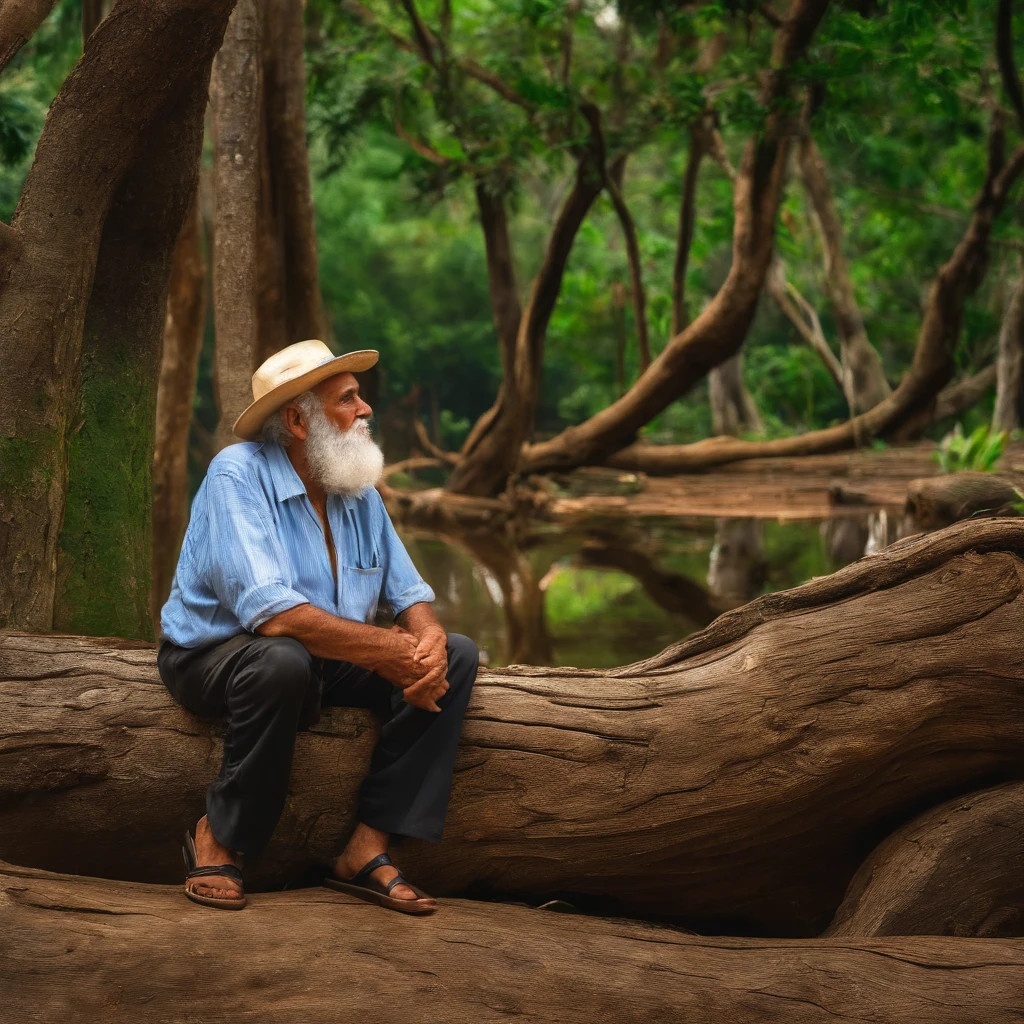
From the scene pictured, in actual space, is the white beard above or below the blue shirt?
above

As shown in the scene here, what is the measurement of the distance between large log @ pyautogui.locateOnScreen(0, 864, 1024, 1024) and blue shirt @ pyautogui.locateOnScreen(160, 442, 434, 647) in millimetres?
669

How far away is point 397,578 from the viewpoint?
3.24 m

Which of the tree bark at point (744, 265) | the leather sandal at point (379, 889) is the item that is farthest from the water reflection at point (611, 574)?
the leather sandal at point (379, 889)

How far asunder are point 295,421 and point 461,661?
30.0 inches

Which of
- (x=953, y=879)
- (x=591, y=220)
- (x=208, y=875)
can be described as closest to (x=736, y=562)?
(x=953, y=879)

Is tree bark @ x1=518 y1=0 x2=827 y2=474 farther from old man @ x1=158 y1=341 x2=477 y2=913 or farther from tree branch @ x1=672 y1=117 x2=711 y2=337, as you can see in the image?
old man @ x1=158 y1=341 x2=477 y2=913

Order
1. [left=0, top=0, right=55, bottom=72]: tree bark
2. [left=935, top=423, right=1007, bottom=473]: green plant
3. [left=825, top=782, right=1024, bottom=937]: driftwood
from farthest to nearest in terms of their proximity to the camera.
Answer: [left=935, top=423, right=1007, bottom=473]: green plant, [left=0, top=0, right=55, bottom=72]: tree bark, [left=825, top=782, right=1024, bottom=937]: driftwood

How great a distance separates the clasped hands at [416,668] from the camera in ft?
9.45

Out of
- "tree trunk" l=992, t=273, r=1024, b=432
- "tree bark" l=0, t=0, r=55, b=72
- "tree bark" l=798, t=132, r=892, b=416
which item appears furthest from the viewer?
"tree trunk" l=992, t=273, r=1024, b=432

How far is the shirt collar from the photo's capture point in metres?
3.00

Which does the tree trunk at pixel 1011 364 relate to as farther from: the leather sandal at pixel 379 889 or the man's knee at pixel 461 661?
the leather sandal at pixel 379 889

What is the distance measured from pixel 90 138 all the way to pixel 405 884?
230 cm

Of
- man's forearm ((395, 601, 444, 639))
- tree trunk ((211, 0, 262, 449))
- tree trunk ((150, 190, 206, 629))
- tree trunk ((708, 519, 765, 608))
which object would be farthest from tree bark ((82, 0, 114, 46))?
tree trunk ((708, 519, 765, 608))

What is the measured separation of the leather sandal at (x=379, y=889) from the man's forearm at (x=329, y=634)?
1.69 feet
